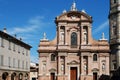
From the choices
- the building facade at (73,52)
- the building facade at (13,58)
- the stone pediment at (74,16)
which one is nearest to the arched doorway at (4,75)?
the building facade at (13,58)

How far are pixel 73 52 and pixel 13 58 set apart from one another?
1031cm

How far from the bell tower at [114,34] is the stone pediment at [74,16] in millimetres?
6490

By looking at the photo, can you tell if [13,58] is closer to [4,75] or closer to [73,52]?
[4,75]

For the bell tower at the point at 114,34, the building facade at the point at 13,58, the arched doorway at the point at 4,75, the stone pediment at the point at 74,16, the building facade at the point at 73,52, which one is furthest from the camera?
the bell tower at the point at 114,34

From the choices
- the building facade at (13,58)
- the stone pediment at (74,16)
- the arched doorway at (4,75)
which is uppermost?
the stone pediment at (74,16)

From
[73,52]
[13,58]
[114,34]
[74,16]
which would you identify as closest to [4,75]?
[13,58]

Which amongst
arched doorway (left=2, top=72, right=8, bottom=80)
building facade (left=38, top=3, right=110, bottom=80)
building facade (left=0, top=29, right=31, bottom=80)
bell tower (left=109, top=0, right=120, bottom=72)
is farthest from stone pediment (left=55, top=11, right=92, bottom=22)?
arched doorway (left=2, top=72, right=8, bottom=80)

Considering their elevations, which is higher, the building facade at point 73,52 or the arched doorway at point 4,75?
the building facade at point 73,52

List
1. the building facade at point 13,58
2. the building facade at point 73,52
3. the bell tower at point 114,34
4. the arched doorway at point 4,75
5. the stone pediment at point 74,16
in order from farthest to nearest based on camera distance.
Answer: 1. the bell tower at point 114,34
2. the stone pediment at point 74,16
3. the building facade at point 73,52
4. the arched doorway at point 4,75
5. the building facade at point 13,58

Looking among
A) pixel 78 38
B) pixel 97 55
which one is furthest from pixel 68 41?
pixel 97 55

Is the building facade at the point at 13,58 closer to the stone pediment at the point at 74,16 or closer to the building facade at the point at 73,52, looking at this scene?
the building facade at the point at 73,52

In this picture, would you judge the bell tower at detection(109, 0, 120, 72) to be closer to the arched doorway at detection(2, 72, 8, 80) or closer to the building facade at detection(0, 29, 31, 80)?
the building facade at detection(0, 29, 31, 80)

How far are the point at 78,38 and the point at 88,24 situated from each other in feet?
9.71

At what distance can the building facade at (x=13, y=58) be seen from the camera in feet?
124
